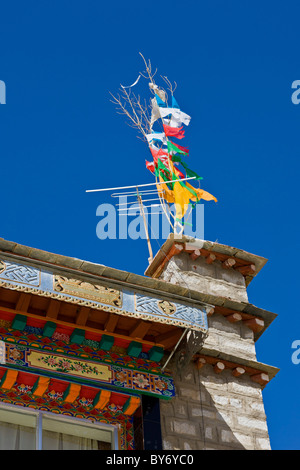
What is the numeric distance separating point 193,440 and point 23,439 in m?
1.63

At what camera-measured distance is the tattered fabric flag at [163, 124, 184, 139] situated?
13578 millimetres

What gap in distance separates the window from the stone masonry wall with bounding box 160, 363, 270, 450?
590mm

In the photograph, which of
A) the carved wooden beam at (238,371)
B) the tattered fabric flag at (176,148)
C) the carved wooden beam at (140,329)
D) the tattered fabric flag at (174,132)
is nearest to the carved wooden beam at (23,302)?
the carved wooden beam at (140,329)

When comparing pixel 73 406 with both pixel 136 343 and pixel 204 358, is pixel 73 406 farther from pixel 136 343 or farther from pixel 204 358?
pixel 204 358

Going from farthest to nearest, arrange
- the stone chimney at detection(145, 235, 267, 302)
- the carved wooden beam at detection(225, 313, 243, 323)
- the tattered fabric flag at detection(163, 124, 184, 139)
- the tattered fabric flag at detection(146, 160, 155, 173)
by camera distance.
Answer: the tattered fabric flag at detection(146, 160, 155, 173) → the tattered fabric flag at detection(163, 124, 184, 139) → the stone chimney at detection(145, 235, 267, 302) → the carved wooden beam at detection(225, 313, 243, 323)

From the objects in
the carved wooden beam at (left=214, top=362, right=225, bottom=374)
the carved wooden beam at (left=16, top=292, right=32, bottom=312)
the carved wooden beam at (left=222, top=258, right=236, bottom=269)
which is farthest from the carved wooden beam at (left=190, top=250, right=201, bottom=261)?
the carved wooden beam at (left=16, top=292, right=32, bottom=312)

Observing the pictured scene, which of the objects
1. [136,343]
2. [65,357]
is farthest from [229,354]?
[65,357]

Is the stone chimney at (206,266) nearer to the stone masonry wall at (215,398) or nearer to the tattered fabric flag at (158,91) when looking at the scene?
the stone masonry wall at (215,398)

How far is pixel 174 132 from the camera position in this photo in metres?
13.6

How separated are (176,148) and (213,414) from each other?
420cm

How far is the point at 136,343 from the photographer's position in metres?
10.1

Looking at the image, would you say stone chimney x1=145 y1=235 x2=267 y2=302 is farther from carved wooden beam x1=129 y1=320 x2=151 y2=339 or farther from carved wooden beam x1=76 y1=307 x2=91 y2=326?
carved wooden beam x1=76 y1=307 x2=91 y2=326

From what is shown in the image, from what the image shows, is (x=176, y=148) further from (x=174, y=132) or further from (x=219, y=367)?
(x=219, y=367)
